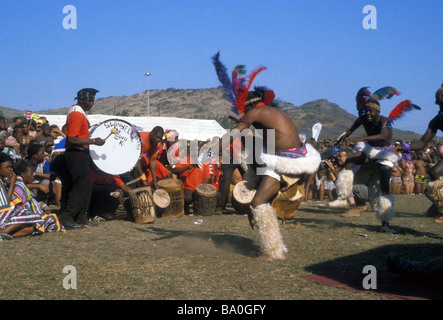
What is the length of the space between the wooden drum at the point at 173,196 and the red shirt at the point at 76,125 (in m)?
2.29

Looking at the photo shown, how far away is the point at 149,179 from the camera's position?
10008 mm

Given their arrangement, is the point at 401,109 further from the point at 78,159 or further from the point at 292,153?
A: the point at 78,159

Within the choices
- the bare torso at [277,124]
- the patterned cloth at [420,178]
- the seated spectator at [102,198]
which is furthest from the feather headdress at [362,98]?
the patterned cloth at [420,178]

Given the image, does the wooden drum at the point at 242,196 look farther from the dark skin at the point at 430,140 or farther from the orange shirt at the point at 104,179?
the dark skin at the point at 430,140

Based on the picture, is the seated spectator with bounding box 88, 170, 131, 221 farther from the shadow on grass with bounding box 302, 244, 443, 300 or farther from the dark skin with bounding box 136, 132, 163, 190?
the shadow on grass with bounding box 302, 244, 443, 300

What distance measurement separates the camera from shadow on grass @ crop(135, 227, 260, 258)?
6.04m

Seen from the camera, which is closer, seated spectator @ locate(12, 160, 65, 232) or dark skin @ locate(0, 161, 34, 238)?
dark skin @ locate(0, 161, 34, 238)

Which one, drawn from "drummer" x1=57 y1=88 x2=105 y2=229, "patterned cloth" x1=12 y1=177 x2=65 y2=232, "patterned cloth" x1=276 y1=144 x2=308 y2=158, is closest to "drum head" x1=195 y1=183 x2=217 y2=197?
"drummer" x1=57 y1=88 x2=105 y2=229

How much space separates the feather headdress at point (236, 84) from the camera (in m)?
5.70

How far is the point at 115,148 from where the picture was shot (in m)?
8.30

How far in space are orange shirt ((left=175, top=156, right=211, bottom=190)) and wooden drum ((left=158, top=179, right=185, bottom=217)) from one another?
606mm

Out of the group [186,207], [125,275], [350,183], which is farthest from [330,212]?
[125,275]

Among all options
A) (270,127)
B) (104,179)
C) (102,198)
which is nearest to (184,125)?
(104,179)
